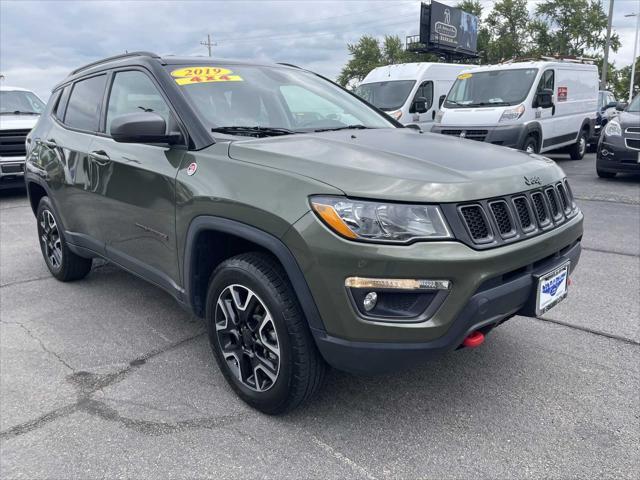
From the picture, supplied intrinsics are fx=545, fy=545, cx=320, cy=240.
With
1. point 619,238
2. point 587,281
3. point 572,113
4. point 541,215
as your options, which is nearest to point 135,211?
point 541,215

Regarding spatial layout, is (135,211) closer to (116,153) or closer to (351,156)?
(116,153)

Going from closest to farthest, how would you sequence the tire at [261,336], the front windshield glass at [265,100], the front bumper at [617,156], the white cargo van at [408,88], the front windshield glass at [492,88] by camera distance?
1. the tire at [261,336]
2. the front windshield glass at [265,100]
3. the front bumper at [617,156]
4. the front windshield glass at [492,88]
5. the white cargo van at [408,88]

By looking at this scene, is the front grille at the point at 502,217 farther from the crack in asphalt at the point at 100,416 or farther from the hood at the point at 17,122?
the hood at the point at 17,122

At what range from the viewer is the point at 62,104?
14.9 feet

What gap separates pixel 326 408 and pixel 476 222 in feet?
3.93

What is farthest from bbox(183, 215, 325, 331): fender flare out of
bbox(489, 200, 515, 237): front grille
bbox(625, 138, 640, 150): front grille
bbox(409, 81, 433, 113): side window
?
bbox(409, 81, 433, 113): side window

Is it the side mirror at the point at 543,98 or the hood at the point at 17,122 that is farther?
the side mirror at the point at 543,98

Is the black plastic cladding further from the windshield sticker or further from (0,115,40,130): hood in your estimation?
(0,115,40,130): hood

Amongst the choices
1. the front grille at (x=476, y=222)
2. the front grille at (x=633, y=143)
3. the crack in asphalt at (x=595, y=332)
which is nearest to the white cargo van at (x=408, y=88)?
the front grille at (x=633, y=143)

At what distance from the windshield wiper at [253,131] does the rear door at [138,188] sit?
10.5 inches

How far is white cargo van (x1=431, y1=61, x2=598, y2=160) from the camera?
33.8 feet

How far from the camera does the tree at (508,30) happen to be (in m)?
50.5

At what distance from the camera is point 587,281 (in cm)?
450

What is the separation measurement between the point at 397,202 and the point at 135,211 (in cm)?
180
